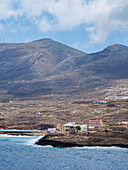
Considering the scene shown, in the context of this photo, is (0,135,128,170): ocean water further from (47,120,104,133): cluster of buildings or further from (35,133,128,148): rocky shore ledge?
(47,120,104,133): cluster of buildings

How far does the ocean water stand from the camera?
94000 millimetres

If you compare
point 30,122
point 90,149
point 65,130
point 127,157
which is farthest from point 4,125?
point 127,157

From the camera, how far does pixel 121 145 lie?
11619cm

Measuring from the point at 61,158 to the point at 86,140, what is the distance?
19.5 m

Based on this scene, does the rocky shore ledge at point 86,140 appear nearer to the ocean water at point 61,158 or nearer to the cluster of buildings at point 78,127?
the ocean water at point 61,158

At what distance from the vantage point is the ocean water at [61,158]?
94000 millimetres

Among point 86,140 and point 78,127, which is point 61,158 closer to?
point 86,140

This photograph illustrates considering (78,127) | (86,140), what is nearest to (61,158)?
(86,140)

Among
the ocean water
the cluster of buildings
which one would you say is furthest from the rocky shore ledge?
the cluster of buildings

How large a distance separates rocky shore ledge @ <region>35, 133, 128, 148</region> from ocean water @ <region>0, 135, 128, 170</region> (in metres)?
2.74

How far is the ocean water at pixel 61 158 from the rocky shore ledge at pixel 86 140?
2.74 m

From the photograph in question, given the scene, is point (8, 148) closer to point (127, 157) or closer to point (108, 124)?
point (127, 157)

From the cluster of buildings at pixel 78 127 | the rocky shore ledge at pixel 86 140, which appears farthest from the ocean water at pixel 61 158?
the cluster of buildings at pixel 78 127

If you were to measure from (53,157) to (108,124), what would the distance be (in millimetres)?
71432
